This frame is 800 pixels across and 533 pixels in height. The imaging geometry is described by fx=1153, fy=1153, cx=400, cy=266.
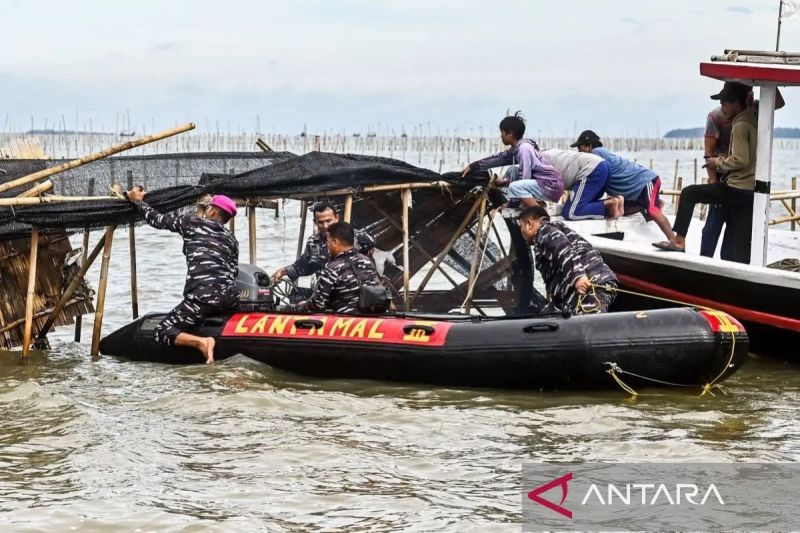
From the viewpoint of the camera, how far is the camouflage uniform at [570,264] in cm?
997

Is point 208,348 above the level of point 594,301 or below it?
below

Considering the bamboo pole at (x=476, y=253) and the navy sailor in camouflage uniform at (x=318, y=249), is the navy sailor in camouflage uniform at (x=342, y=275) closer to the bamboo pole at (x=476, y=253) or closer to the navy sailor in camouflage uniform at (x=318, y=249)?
the navy sailor in camouflage uniform at (x=318, y=249)

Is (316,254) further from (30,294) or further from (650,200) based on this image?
(650,200)

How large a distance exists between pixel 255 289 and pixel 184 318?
31.7 inches

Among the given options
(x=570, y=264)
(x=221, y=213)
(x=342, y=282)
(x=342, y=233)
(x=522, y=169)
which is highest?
(x=522, y=169)

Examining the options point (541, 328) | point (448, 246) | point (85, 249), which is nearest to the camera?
point (541, 328)

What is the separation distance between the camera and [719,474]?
7.30 m

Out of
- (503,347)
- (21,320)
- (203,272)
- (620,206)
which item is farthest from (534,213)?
(21,320)

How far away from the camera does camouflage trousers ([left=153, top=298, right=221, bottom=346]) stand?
10.6 meters

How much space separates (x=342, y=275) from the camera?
1032 cm

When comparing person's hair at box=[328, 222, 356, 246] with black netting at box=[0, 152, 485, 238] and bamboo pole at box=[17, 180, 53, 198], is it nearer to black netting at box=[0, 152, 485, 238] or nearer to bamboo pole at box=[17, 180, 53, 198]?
black netting at box=[0, 152, 485, 238]

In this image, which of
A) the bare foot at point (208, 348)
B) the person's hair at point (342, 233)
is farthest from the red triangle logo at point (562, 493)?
the bare foot at point (208, 348)

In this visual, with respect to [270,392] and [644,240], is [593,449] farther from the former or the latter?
[644,240]

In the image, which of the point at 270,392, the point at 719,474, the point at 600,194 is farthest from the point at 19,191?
the point at 719,474
